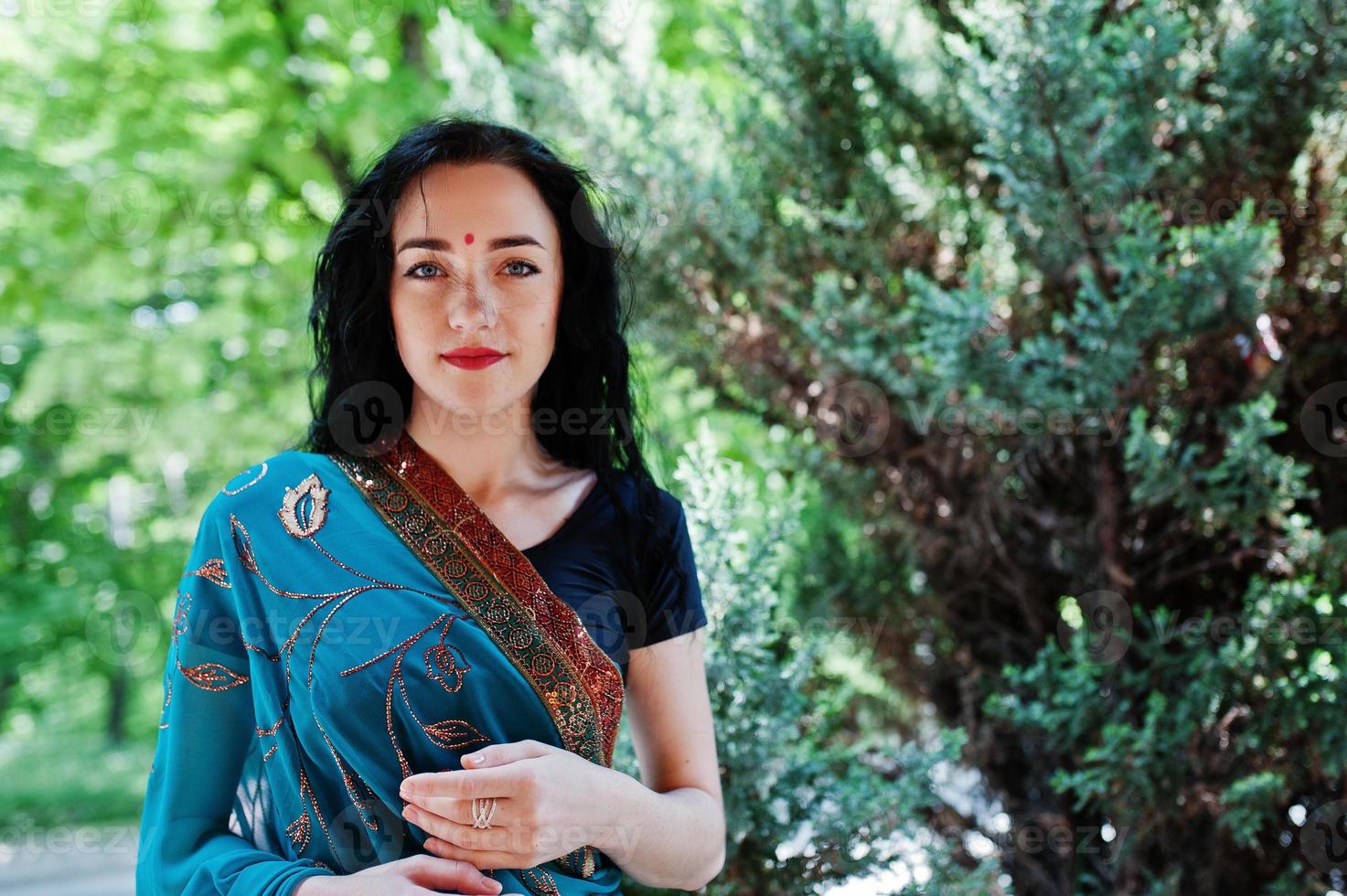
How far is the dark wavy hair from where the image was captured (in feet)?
4.47

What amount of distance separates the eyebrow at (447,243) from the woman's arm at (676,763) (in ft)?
1.83

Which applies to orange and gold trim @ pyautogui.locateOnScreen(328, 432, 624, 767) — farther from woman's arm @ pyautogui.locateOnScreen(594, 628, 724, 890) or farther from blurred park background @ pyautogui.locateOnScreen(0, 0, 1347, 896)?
blurred park background @ pyautogui.locateOnScreen(0, 0, 1347, 896)

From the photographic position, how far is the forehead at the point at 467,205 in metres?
1.30

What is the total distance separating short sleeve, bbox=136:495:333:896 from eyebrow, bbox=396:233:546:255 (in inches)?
15.9

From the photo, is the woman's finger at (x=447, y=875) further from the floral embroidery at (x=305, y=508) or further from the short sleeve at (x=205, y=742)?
the floral embroidery at (x=305, y=508)

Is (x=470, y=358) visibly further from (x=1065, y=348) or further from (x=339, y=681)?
(x=1065, y=348)

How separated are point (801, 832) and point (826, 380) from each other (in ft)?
3.21

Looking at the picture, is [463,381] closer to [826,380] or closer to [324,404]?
[324,404]

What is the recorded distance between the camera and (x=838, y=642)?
264 cm

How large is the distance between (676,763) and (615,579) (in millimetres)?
258

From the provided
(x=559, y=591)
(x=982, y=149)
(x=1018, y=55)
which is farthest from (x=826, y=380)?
(x=559, y=591)

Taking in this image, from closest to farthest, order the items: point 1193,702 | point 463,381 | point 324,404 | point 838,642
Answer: point 463,381
point 324,404
point 1193,702
point 838,642

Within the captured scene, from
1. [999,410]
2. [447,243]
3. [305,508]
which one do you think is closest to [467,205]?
[447,243]

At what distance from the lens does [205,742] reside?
4.05 feet
